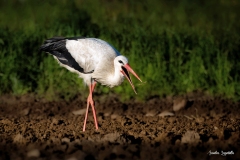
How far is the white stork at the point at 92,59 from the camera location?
7328 mm

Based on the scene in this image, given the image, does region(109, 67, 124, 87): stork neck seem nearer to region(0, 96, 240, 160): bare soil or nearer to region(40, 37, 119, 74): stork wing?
region(40, 37, 119, 74): stork wing

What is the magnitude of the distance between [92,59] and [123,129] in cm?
110

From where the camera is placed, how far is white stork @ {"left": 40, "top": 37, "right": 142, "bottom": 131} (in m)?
7.33

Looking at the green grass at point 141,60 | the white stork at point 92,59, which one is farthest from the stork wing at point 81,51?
the green grass at point 141,60

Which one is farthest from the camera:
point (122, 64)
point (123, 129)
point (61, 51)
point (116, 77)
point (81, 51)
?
point (61, 51)

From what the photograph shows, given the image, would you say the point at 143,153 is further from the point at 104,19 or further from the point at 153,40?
the point at 104,19

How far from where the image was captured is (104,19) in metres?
12.2

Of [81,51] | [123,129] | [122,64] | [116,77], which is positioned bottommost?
[123,129]

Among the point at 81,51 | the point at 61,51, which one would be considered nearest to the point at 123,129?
the point at 81,51

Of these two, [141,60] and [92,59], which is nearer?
[92,59]

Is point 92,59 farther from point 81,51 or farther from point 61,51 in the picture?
point 61,51

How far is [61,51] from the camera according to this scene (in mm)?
7973

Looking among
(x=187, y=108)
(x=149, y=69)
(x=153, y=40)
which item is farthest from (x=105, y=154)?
(x=153, y=40)

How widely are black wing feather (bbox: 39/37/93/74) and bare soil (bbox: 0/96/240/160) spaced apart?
2.51ft
